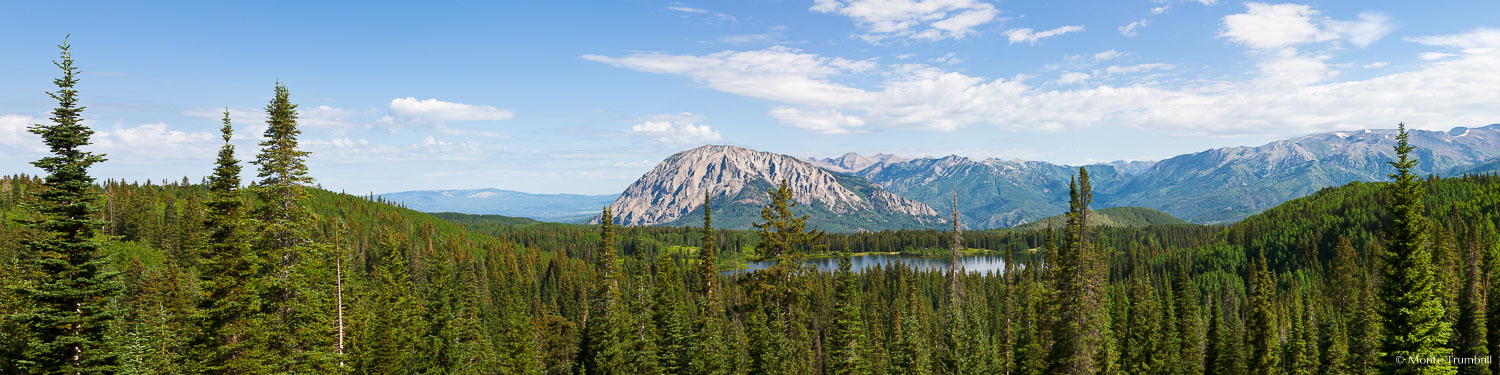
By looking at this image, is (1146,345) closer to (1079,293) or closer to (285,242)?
(1079,293)

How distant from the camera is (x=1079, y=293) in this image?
45375 mm

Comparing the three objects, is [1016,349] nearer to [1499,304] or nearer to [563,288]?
[1499,304]

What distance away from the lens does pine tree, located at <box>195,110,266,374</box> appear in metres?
34.2

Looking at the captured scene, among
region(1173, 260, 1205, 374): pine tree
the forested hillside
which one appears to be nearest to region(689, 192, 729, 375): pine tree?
the forested hillside

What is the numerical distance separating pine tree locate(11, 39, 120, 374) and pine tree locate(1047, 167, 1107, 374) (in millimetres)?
51013

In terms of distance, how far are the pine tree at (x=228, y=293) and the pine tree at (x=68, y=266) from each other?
5139mm

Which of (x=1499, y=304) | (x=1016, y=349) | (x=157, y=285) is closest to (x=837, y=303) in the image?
(x=1016, y=349)

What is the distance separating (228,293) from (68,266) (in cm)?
711

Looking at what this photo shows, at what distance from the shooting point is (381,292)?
205ft

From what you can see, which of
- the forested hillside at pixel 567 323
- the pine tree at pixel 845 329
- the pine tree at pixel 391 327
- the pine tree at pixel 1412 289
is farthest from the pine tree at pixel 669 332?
the pine tree at pixel 1412 289

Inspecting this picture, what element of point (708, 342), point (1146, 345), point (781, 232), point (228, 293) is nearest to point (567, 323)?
point (708, 342)

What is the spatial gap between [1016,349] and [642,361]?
134ft

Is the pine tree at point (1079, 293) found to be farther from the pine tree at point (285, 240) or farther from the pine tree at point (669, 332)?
the pine tree at point (285, 240)

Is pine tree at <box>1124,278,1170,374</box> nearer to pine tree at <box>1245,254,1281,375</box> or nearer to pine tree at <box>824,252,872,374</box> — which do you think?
pine tree at <box>1245,254,1281,375</box>
